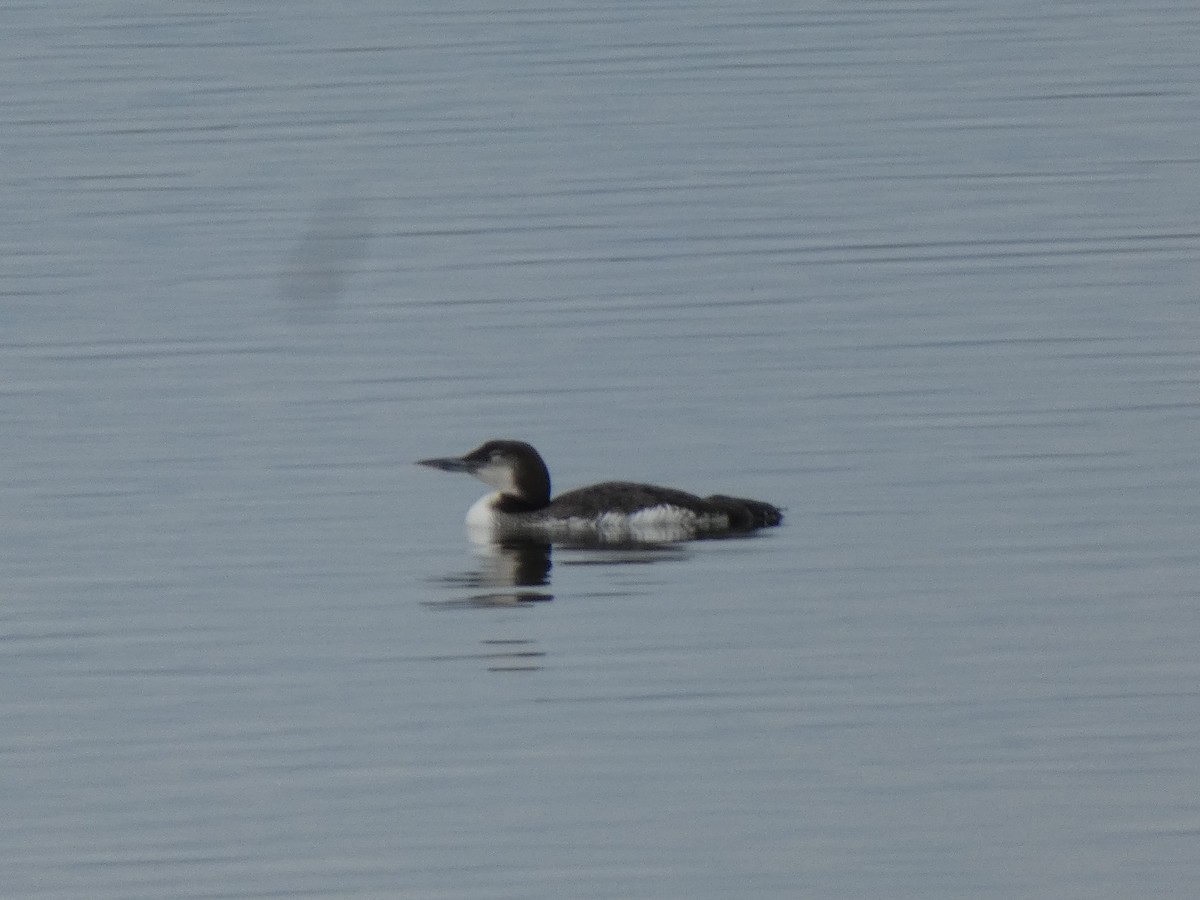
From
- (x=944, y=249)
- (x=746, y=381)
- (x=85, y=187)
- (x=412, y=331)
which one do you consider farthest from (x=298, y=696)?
(x=85, y=187)

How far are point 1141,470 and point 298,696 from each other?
18.3 feet

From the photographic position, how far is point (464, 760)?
11.9m

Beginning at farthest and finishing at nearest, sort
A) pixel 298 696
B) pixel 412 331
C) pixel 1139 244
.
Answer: pixel 1139 244 < pixel 412 331 < pixel 298 696

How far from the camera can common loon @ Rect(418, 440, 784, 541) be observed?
1589cm

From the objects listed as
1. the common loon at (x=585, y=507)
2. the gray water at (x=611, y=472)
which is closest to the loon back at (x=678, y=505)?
the common loon at (x=585, y=507)

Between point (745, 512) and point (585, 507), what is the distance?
3.37 ft

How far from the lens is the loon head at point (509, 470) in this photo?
1669cm

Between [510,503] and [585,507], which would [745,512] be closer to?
[585,507]

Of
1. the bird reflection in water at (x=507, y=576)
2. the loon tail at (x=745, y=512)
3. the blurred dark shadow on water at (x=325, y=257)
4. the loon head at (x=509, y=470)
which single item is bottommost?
the bird reflection in water at (x=507, y=576)

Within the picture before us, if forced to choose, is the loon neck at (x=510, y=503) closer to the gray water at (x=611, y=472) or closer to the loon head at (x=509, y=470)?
the loon head at (x=509, y=470)

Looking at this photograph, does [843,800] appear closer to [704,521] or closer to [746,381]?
[704,521]

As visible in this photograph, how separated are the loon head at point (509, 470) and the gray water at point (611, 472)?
12.2 inches

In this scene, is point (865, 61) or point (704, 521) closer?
point (704, 521)

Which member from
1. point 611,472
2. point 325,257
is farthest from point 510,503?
point 325,257
